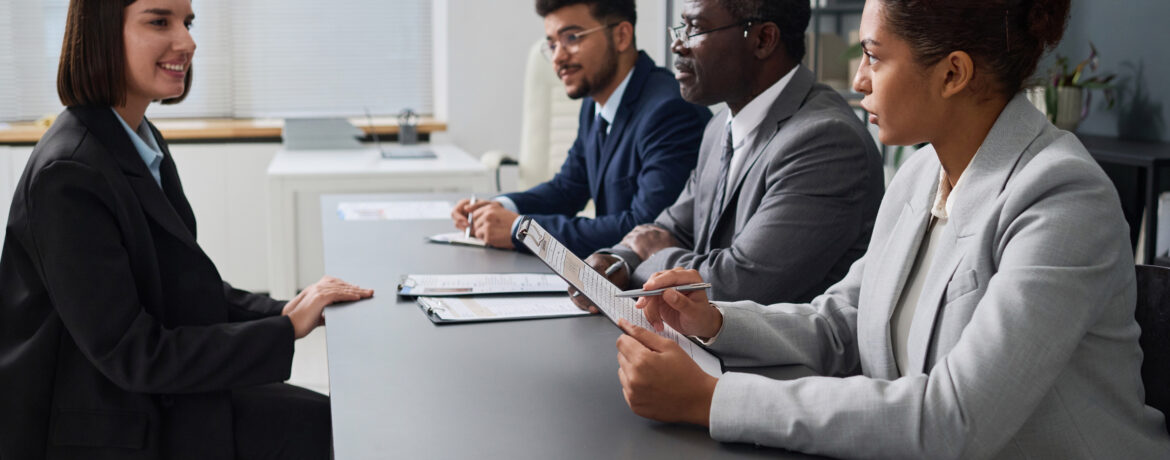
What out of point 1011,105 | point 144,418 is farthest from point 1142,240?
point 144,418

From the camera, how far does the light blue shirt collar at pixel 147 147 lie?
160 centimetres

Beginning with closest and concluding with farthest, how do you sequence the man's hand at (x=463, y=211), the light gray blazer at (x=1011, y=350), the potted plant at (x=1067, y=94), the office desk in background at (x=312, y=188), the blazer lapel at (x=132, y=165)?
1. the light gray blazer at (x=1011, y=350)
2. the blazer lapel at (x=132, y=165)
3. the man's hand at (x=463, y=211)
4. the potted plant at (x=1067, y=94)
5. the office desk in background at (x=312, y=188)

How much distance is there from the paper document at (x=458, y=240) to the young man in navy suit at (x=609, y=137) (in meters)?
0.03

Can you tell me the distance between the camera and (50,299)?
1.46 m

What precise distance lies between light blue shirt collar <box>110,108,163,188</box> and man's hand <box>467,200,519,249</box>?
2.34ft

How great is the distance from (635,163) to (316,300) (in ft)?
3.81

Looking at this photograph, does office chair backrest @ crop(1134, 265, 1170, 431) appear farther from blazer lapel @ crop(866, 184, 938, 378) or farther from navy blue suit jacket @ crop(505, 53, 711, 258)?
navy blue suit jacket @ crop(505, 53, 711, 258)

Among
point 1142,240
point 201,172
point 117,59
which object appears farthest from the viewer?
point 201,172

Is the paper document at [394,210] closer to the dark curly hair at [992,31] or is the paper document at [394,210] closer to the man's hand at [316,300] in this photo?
the man's hand at [316,300]

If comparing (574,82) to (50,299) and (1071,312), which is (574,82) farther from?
(1071,312)

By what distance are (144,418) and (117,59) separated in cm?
56

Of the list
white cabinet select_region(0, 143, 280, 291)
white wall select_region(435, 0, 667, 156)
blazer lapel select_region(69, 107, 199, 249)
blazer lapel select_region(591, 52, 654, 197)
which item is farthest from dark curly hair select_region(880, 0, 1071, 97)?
white cabinet select_region(0, 143, 280, 291)

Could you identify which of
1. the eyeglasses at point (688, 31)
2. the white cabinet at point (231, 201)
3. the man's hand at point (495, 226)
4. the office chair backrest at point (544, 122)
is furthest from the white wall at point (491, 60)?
the eyeglasses at point (688, 31)

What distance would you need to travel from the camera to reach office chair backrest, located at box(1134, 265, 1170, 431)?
1146mm
